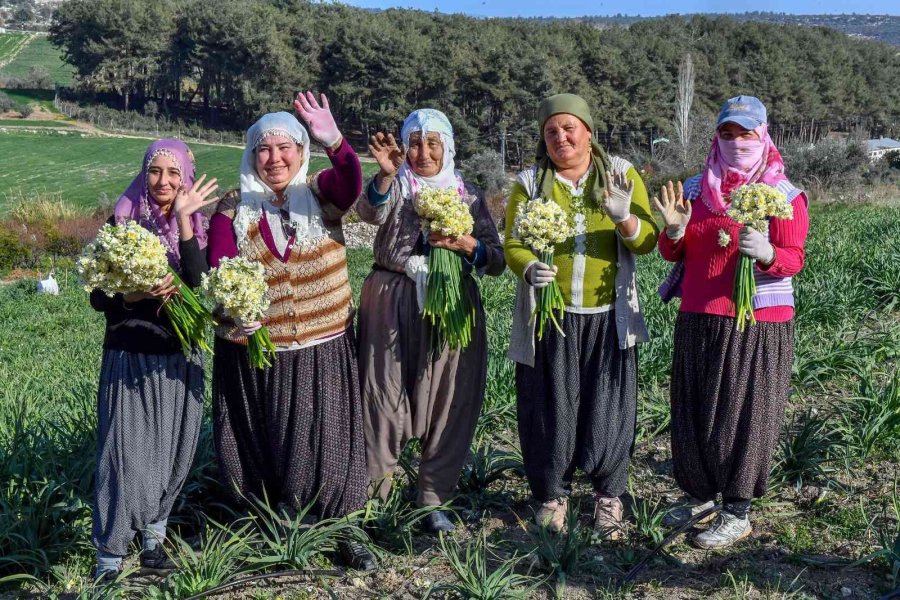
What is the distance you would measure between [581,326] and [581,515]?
37.5 inches

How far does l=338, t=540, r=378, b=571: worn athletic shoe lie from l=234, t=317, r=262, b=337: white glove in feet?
3.22

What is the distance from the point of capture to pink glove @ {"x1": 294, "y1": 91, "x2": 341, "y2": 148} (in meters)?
3.27

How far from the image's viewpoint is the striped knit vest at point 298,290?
11.2 feet

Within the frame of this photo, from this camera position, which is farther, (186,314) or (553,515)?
(553,515)

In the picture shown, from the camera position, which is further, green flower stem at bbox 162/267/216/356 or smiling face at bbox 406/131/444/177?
smiling face at bbox 406/131/444/177

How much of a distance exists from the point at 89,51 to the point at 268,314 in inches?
2582

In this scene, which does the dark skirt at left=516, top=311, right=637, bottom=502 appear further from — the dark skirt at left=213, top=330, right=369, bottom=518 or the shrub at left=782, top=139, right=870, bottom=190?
the shrub at left=782, top=139, right=870, bottom=190

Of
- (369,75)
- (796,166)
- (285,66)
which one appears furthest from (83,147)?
(796,166)

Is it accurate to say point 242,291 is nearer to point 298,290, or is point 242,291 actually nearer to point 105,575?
point 298,290

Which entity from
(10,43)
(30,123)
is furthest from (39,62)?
(30,123)

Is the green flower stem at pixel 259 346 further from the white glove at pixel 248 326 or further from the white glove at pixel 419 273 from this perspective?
the white glove at pixel 419 273

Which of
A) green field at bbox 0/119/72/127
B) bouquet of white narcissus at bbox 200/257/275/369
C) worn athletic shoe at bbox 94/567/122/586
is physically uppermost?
green field at bbox 0/119/72/127

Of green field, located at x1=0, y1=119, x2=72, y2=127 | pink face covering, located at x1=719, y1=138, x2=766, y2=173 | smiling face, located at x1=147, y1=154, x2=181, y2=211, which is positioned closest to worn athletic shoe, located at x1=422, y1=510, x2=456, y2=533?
smiling face, located at x1=147, y1=154, x2=181, y2=211

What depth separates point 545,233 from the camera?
10.9 feet
